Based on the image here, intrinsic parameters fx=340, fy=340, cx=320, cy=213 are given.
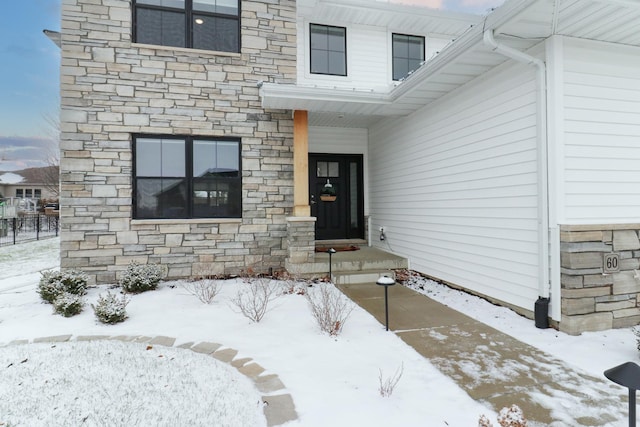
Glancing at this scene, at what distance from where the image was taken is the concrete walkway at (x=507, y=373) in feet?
7.38

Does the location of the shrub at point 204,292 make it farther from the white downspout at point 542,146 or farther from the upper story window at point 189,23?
the upper story window at point 189,23

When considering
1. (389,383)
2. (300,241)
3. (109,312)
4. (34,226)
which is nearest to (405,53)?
(300,241)

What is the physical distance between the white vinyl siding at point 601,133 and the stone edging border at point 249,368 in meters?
3.26

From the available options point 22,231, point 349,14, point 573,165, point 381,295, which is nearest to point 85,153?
point 381,295

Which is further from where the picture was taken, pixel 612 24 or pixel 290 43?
pixel 290 43

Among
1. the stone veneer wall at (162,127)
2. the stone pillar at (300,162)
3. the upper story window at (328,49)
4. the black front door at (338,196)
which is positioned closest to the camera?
the stone veneer wall at (162,127)

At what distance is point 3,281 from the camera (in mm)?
6086

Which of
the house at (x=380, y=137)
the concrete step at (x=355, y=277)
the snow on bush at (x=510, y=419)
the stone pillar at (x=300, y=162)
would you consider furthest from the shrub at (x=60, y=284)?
the snow on bush at (x=510, y=419)

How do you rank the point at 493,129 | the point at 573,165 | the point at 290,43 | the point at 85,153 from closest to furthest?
the point at 573,165 < the point at 493,129 < the point at 85,153 < the point at 290,43

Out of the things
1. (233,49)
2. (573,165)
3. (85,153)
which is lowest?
(573,165)

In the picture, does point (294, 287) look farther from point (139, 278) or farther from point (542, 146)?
point (542, 146)

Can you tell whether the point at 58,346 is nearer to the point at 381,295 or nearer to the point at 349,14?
the point at 381,295

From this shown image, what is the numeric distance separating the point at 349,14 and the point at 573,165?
18.3 ft

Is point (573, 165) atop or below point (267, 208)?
atop
